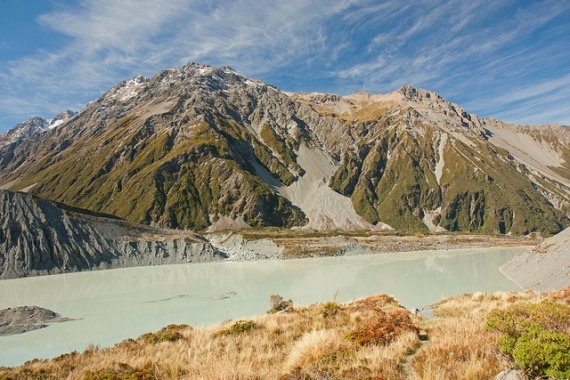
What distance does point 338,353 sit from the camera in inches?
378

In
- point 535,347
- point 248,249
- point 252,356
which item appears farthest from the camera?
point 248,249

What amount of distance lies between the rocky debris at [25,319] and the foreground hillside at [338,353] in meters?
24.2

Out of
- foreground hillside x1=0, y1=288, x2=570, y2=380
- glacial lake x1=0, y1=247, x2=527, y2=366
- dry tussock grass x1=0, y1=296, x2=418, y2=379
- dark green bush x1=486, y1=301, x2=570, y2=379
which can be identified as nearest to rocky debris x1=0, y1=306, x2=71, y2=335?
glacial lake x1=0, y1=247, x2=527, y2=366

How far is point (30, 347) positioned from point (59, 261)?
5970 cm

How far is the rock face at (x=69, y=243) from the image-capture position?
75.0 metres

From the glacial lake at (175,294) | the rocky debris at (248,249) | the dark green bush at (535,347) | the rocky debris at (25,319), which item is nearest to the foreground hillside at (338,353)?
the dark green bush at (535,347)

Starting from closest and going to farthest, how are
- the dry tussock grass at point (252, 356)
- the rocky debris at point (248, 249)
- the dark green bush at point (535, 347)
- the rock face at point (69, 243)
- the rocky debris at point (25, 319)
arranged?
1. the dark green bush at point (535, 347)
2. the dry tussock grass at point (252, 356)
3. the rocky debris at point (25, 319)
4. the rock face at point (69, 243)
5. the rocky debris at point (248, 249)

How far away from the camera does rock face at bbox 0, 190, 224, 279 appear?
246 feet

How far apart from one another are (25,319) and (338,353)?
35713mm

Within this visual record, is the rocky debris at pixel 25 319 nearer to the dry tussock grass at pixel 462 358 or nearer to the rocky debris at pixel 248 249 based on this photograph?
the dry tussock grass at pixel 462 358

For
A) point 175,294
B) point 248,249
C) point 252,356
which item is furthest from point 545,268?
point 248,249

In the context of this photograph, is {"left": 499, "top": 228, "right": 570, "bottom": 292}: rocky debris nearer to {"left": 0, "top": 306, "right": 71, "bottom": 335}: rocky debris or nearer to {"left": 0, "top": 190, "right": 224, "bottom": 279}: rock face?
{"left": 0, "top": 306, "right": 71, "bottom": 335}: rocky debris

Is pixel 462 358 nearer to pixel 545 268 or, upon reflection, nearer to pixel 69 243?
pixel 545 268

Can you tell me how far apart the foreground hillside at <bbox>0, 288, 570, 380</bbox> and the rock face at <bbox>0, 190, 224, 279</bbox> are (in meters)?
75.1
